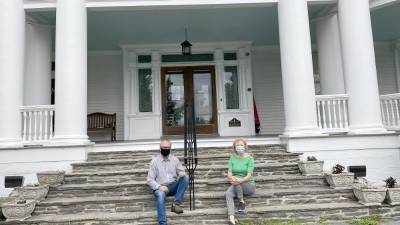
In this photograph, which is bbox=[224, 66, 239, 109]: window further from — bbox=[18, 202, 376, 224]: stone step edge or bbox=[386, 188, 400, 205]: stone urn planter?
bbox=[386, 188, 400, 205]: stone urn planter

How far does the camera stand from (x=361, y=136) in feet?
20.2

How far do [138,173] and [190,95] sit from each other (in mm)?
4451

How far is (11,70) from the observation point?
6227 millimetres

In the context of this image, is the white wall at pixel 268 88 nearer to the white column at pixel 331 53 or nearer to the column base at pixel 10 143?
the white column at pixel 331 53

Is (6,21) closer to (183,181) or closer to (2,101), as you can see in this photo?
(2,101)

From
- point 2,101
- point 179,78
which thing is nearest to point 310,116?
point 179,78

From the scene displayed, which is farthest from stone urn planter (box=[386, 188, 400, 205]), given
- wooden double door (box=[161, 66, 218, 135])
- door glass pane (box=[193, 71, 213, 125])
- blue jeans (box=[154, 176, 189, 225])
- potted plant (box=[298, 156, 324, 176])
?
door glass pane (box=[193, 71, 213, 125])

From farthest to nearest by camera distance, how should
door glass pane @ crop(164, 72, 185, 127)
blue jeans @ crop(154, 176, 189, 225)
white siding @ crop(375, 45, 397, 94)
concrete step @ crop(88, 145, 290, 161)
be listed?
white siding @ crop(375, 45, 397, 94), door glass pane @ crop(164, 72, 185, 127), concrete step @ crop(88, 145, 290, 161), blue jeans @ crop(154, 176, 189, 225)

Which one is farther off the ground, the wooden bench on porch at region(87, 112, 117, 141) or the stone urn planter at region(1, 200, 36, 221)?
the wooden bench on porch at region(87, 112, 117, 141)

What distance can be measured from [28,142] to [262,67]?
6.66 m

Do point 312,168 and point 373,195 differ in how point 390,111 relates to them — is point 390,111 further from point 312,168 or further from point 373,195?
point 373,195

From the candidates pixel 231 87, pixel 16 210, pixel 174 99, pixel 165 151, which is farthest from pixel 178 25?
pixel 16 210

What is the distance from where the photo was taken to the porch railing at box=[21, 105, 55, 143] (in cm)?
639

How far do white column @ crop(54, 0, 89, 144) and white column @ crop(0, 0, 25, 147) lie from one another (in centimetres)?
77
